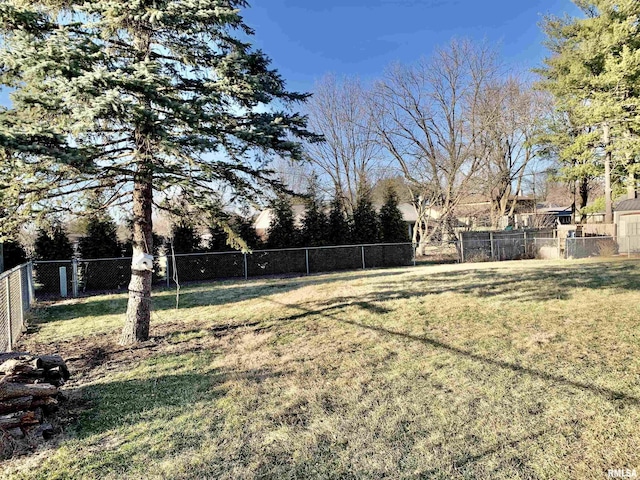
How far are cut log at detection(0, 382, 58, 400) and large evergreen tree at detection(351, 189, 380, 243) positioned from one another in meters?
14.2

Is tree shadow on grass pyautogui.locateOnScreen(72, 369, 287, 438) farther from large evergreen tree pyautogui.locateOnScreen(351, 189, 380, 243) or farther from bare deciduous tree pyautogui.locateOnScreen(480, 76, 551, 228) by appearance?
bare deciduous tree pyautogui.locateOnScreen(480, 76, 551, 228)

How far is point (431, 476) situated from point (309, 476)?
799mm

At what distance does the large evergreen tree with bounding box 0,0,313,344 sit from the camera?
13.0 feet

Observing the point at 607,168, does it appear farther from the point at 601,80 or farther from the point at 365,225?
the point at 365,225

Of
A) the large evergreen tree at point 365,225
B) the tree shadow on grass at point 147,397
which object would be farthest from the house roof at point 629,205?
the tree shadow on grass at point 147,397

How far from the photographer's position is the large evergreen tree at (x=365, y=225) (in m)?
17.1

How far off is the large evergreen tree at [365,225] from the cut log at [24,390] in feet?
46.6

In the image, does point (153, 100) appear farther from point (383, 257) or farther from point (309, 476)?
point (383, 257)

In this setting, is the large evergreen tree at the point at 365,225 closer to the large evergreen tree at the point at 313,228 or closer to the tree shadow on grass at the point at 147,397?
the large evergreen tree at the point at 313,228

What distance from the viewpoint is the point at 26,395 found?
3.21 metres

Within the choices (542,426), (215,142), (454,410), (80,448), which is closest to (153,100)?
(215,142)

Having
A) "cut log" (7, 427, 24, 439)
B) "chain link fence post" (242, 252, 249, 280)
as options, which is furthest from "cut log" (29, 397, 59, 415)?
"chain link fence post" (242, 252, 249, 280)

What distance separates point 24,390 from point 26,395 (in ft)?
0.16

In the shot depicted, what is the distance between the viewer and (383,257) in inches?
652
